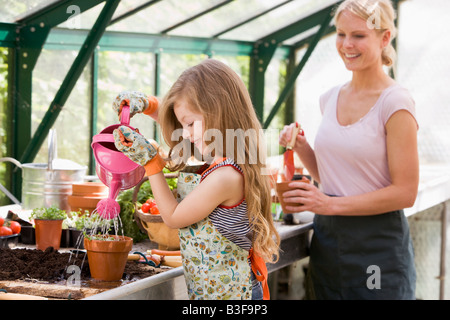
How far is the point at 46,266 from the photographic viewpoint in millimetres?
2008

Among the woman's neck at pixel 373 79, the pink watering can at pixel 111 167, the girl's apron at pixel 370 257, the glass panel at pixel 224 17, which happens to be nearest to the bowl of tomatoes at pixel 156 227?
the pink watering can at pixel 111 167

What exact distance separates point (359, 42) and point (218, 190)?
3.41 feet

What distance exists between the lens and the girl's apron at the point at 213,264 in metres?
1.87

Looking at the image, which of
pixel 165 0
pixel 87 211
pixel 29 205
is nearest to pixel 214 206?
pixel 87 211

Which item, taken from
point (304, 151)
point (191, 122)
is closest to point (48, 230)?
point (191, 122)

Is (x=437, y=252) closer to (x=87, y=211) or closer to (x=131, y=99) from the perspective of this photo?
(x=87, y=211)

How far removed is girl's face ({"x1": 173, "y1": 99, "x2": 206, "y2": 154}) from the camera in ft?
5.95

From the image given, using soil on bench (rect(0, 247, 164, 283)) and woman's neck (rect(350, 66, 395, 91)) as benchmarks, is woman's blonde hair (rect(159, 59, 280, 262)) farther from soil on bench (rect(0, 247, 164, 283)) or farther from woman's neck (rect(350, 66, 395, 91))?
woman's neck (rect(350, 66, 395, 91))

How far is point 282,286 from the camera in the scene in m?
4.49

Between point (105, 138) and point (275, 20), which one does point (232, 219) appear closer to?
point (105, 138)

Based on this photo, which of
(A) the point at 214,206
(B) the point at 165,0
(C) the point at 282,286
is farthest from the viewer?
(C) the point at 282,286

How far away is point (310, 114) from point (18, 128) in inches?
128

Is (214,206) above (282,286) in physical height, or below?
above
